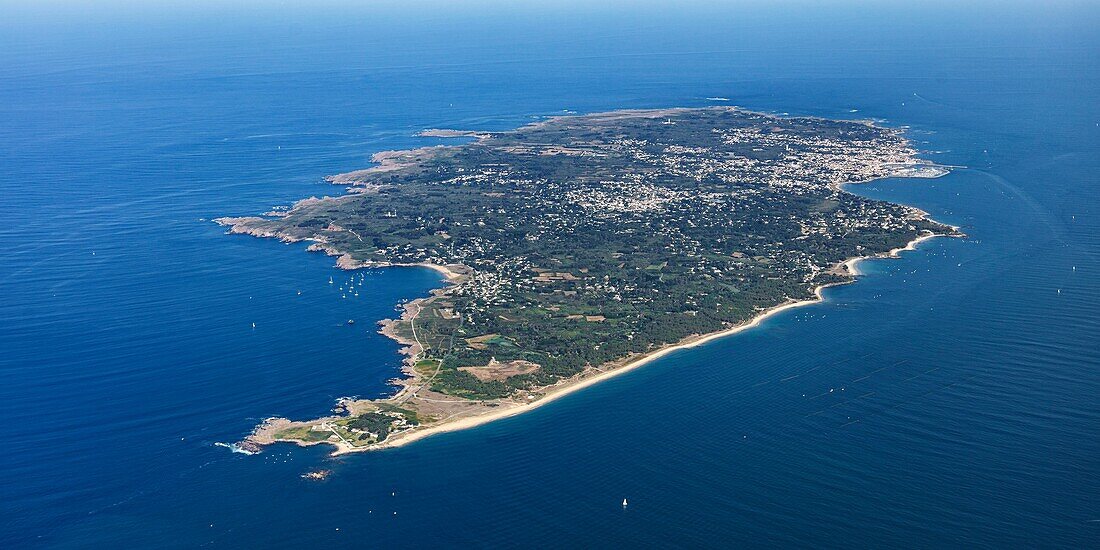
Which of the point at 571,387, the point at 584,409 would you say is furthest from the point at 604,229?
the point at 584,409

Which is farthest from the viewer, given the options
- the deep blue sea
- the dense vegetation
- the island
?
the dense vegetation

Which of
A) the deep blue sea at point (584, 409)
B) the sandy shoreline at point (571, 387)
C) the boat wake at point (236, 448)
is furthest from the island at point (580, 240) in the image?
the deep blue sea at point (584, 409)

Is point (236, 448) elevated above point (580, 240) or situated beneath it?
situated beneath

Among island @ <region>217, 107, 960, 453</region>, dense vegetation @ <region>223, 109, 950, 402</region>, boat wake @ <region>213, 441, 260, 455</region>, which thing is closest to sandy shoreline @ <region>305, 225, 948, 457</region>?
island @ <region>217, 107, 960, 453</region>

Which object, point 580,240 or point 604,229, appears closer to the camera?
point 580,240

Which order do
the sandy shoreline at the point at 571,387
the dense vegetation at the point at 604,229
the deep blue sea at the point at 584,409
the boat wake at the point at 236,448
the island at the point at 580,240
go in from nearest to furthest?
1. the deep blue sea at the point at 584,409
2. the boat wake at the point at 236,448
3. the sandy shoreline at the point at 571,387
4. the island at the point at 580,240
5. the dense vegetation at the point at 604,229

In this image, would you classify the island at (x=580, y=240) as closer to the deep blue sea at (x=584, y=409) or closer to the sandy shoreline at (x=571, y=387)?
the sandy shoreline at (x=571, y=387)

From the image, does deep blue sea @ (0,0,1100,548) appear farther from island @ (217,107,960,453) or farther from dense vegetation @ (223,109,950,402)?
dense vegetation @ (223,109,950,402)

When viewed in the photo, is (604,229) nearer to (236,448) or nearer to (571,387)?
(571,387)
